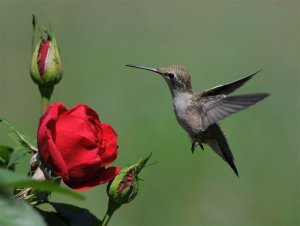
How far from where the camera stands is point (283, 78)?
5.85m

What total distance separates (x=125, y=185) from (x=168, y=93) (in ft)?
13.7

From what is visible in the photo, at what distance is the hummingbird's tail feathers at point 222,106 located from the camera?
5.55 ft

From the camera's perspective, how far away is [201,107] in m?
1.90

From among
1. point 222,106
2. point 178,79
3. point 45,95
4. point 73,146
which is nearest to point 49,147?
point 73,146

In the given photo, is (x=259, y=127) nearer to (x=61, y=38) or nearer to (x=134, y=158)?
(x=134, y=158)

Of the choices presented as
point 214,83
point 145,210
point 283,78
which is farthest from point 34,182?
point 283,78

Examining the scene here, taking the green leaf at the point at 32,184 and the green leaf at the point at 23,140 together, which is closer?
the green leaf at the point at 32,184

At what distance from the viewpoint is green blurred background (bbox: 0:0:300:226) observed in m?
4.23

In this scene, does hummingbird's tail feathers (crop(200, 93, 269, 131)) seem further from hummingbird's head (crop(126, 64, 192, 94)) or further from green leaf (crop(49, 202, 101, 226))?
green leaf (crop(49, 202, 101, 226))

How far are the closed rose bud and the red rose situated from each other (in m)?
0.16

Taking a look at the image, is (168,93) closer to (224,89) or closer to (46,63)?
(224,89)

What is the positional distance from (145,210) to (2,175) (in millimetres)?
3276

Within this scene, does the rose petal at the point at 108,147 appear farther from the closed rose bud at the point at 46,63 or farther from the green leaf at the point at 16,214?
the green leaf at the point at 16,214

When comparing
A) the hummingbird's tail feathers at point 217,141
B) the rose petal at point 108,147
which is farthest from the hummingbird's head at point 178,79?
the rose petal at point 108,147
